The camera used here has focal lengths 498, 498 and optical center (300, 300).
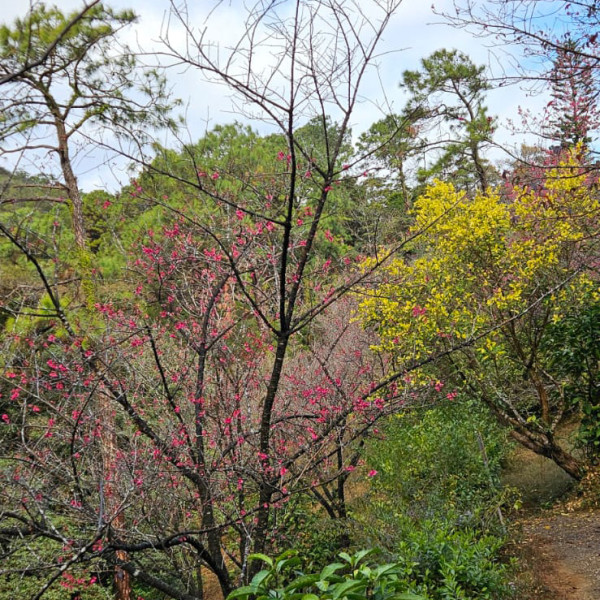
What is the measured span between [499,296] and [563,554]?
9.78 ft

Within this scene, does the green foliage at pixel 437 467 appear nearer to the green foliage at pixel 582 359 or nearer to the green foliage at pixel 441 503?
the green foliage at pixel 441 503

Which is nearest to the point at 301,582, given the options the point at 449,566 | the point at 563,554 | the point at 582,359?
the point at 449,566

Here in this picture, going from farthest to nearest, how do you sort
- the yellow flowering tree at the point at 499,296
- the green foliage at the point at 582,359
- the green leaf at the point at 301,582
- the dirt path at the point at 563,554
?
A: the yellow flowering tree at the point at 499,296 < the green foliage at the point at 582,359 < the dirt path at the point at 563,554 < the green leaf at the point at 301,582

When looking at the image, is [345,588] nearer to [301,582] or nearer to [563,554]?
[301,582]

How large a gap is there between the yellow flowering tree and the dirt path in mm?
969

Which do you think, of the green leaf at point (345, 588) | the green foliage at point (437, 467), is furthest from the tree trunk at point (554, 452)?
the green leaf at point (345, 588)

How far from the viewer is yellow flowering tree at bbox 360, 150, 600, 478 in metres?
6.70

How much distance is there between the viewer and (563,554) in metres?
4.98

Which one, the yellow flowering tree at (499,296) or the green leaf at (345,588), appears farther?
the yellow flowering tree at (499,296)

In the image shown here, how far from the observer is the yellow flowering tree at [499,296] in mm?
6699

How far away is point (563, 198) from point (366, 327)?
331cm

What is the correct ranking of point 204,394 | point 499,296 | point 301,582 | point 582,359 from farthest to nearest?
1. point 499,296
2. point 582,359
3. point 204,394
4. point 301,582

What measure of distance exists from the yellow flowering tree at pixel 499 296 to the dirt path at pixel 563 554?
969 millimetres

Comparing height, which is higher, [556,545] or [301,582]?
[301,582]
